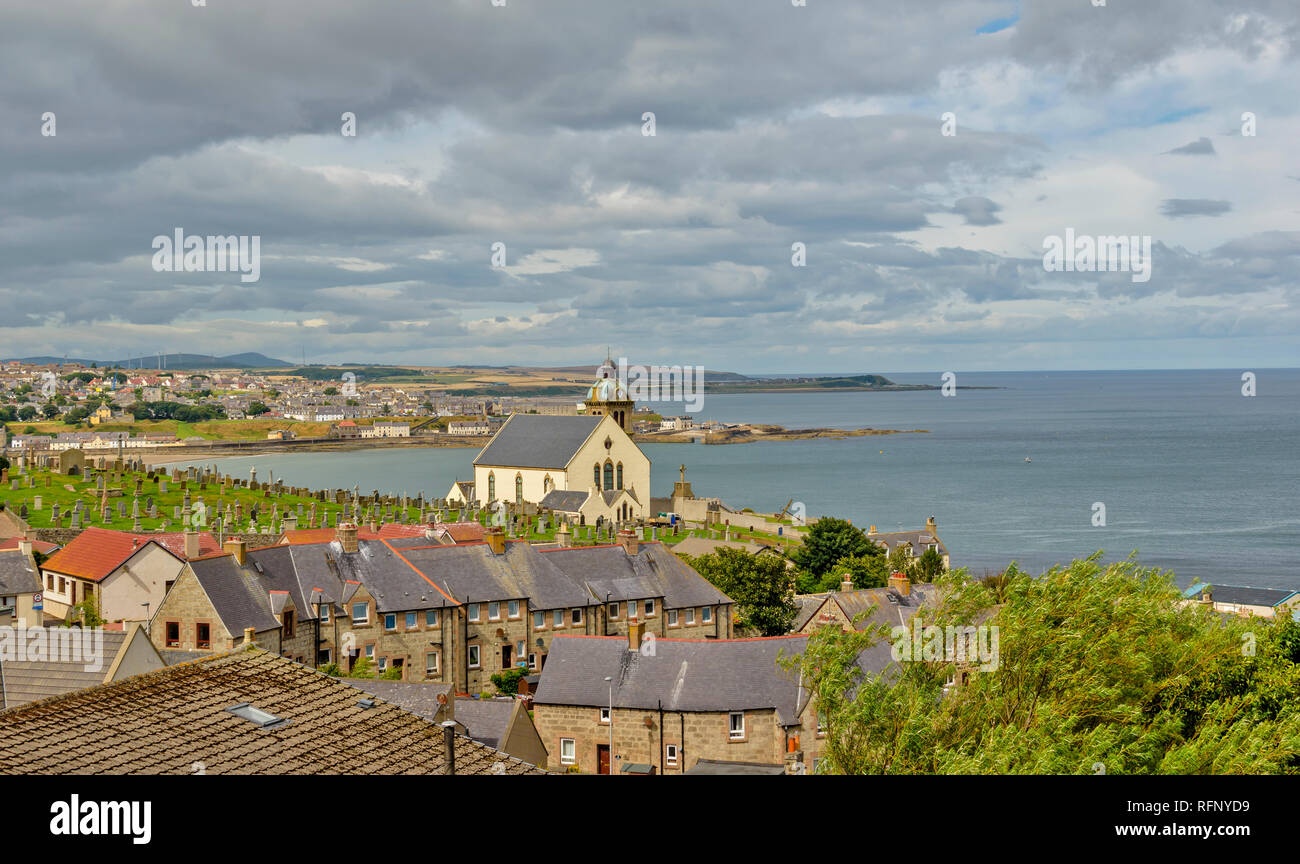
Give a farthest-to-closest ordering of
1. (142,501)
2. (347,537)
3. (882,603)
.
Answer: (142,501), (882,603), (347,537)

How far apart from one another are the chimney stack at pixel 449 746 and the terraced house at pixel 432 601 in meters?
24.5

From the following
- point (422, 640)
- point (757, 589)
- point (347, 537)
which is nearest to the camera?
point (422, 640)

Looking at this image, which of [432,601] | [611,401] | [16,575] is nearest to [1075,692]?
[432,601]

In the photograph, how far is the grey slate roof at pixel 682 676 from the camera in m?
33.7

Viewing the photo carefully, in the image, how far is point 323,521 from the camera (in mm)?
70625

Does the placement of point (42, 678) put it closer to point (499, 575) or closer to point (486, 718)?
point (486, 718)

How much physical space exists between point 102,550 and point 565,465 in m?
55.4

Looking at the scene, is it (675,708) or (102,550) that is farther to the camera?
(102,550)

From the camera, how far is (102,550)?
159ft

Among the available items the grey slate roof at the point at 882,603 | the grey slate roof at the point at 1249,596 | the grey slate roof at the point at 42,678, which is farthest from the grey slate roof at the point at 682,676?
the grey slate roof at the point at 1249,596
